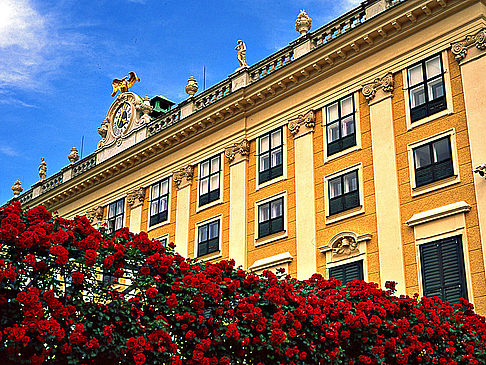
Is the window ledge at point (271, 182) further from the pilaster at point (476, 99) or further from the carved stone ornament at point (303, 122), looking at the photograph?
the pilaster at point (476, 99)

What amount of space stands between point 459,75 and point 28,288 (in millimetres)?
16112

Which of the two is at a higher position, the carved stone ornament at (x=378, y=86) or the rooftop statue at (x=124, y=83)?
the rooftop statue at (x=124, y=83)

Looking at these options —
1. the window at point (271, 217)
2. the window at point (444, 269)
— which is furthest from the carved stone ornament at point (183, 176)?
the window at point (444, 269)

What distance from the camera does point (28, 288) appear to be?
11609mm

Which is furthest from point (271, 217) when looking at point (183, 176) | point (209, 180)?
point (183, 176)

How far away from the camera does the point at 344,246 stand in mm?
23734

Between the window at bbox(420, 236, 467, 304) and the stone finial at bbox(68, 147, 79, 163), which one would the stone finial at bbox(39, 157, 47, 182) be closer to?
the stone finial at bbox(68, 147, 79, 163)

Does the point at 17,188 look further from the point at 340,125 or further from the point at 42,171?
the point at 340,125

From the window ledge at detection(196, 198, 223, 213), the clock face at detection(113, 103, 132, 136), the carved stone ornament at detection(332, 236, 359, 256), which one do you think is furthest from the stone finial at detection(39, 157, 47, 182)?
the carved stone ornament at detection(332, 236, 359, 256)

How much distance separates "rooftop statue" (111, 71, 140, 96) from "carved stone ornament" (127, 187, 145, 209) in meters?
6.97

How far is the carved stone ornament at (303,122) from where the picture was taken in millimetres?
26594

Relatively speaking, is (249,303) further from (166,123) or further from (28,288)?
(166,123)

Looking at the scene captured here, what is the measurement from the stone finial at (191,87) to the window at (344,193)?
10.9 meters

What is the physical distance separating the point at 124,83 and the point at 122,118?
89.9 inches
